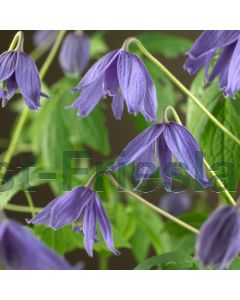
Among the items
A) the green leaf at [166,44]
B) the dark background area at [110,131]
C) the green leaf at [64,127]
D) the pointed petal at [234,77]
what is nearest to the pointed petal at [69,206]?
the pointed petal at [234,77]

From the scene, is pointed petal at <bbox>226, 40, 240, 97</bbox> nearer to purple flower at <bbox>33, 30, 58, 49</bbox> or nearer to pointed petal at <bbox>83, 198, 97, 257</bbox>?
pointed petal at <bbox>83, 198, 97, 257</bbox>

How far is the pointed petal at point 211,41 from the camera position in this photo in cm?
48

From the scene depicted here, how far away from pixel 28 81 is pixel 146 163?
10 cm

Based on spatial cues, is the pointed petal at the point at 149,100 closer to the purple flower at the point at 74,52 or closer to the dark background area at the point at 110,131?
the purple flower at the point at 74,52

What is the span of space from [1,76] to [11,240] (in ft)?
0.68

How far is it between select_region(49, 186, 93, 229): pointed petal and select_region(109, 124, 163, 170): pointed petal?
0.10 feet

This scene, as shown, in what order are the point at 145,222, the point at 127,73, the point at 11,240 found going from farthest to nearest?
the point at 145,222 → the point at 127,73 → the point at 11,240

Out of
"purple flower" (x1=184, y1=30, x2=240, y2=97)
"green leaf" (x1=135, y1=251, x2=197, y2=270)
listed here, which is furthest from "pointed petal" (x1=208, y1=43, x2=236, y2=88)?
"green leaf" (x1=135, y1=251, x2=197, y2=270)

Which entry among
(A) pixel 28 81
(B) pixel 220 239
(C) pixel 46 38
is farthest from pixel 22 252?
(C) pixel 46 38

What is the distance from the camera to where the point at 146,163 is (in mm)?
469
